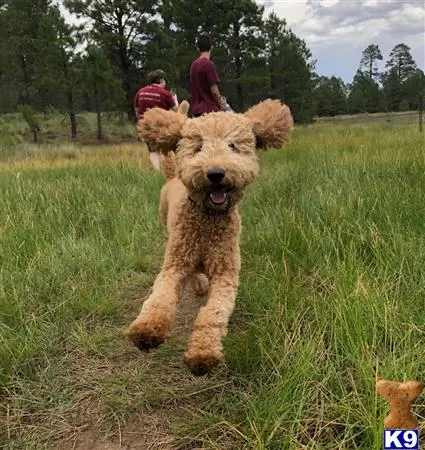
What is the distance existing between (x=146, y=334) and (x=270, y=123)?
5.09ft

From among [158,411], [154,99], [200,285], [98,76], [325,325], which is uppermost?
[98,76]

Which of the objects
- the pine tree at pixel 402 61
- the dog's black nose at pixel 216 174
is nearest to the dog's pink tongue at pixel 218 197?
the dog's black nose at pixel 216 174

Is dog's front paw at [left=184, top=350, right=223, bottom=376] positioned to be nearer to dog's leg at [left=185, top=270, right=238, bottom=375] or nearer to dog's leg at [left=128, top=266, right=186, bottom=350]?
dog's leg at [left=185, top=270, right=238, bottom=375]

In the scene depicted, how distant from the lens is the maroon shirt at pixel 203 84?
754 centimetres

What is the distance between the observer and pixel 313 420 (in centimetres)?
203

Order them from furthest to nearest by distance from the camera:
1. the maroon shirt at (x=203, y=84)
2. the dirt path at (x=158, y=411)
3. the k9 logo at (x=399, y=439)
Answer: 1. the maroon shirt at (x=203, y=84)
2. the dirt path at (x=158, y=411)
3. the k9 logo at (x=399, y=439)

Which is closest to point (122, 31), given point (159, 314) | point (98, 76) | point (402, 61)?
point (98, 76)

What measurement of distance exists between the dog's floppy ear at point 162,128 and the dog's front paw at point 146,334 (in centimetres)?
120

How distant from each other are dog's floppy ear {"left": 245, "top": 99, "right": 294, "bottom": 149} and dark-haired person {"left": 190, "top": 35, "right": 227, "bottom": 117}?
4296mm

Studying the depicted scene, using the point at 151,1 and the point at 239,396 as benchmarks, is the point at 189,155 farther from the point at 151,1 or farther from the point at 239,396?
the point at 151,1

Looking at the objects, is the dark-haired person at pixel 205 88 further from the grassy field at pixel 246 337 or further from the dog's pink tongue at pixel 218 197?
the dog's pink tongue at pixel 218 197

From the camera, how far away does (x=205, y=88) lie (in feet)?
25.0

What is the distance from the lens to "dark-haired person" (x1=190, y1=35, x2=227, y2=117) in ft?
24.7

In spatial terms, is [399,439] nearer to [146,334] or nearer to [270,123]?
[146,334]
